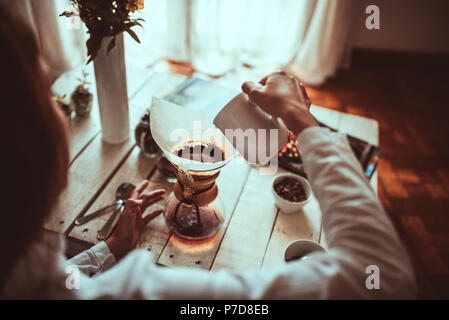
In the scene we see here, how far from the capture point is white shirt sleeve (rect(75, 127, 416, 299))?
47 centimetres

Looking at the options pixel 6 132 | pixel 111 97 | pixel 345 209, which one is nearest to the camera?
pixel 6 132

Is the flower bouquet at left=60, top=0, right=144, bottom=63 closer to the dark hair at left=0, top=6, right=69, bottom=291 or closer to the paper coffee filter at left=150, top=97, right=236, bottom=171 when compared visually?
the paper coffee filter at left=150, top=97, right=236, bottom=171

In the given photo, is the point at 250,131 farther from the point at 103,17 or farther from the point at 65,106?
the point at 65,106

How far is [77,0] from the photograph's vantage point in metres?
0.84

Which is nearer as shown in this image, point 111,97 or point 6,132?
point 6,132

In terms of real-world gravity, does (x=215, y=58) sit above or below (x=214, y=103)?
below

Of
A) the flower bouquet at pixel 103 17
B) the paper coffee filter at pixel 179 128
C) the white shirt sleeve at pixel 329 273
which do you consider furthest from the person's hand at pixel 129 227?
the flower bouquet at pixel 103 17

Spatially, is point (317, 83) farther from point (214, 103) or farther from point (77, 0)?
point (77, 0)

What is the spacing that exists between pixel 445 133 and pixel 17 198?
242 cm

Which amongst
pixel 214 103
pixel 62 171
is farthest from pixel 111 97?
pixel 62 171

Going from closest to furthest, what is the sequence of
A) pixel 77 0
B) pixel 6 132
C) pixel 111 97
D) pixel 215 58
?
pixel 6 132 → pixel 77 0 → pixel 111 97 → pixel 215 58

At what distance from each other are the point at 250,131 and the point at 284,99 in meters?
0.09

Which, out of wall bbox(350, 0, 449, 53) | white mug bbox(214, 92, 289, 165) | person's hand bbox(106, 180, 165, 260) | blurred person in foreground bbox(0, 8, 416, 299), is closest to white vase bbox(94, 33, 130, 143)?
person's hand bbox(106, 180, 165, 260)

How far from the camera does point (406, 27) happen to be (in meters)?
A: 2.59
